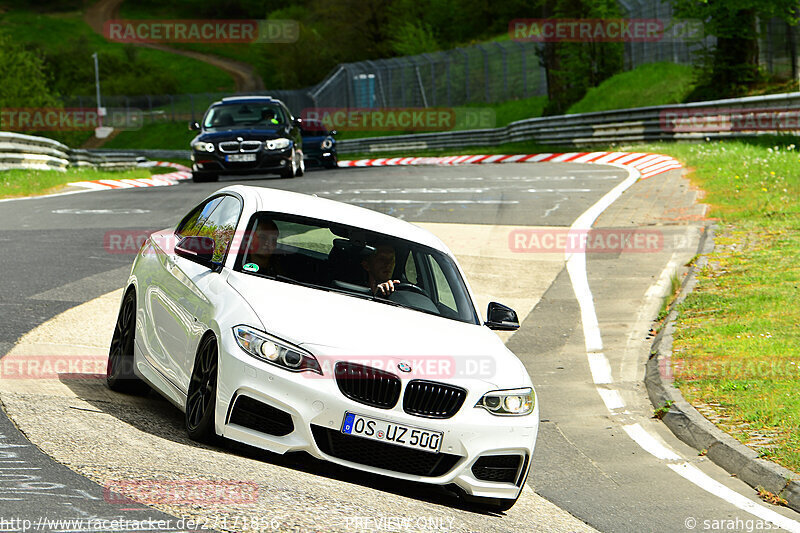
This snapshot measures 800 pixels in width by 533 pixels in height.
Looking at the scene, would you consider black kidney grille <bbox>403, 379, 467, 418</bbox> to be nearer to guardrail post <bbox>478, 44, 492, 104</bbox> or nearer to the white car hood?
the white car hood

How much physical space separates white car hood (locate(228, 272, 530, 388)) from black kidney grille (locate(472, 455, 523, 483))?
0.43 metres

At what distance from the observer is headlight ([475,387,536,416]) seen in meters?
6.38

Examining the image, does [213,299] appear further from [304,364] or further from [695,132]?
[695,132]

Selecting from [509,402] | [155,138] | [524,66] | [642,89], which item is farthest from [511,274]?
[155,138]

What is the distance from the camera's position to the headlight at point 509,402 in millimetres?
6375

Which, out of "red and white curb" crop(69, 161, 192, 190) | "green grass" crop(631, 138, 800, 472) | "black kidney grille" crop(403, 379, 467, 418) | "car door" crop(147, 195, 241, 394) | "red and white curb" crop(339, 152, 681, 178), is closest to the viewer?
"black kidney grille" crop(403, 379, 467, 418)

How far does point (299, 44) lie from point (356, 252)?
10313 centimetres

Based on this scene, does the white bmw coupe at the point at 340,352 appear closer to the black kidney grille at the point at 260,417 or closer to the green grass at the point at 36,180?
the black kidney grille at the point at 260,417

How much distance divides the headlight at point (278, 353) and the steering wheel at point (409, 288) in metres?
1.49

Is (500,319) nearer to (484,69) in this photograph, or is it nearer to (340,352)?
(340,352)

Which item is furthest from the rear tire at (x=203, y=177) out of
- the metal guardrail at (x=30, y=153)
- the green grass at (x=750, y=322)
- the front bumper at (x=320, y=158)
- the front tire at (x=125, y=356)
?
the front tire at (x=125, y=356)

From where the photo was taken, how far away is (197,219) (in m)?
8.35

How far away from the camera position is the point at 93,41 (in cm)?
14050

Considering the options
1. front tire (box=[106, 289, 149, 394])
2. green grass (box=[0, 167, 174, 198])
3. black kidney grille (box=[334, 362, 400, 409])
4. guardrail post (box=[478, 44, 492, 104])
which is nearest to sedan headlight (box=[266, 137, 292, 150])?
green grass (box=[0, 167, 174, 198])
